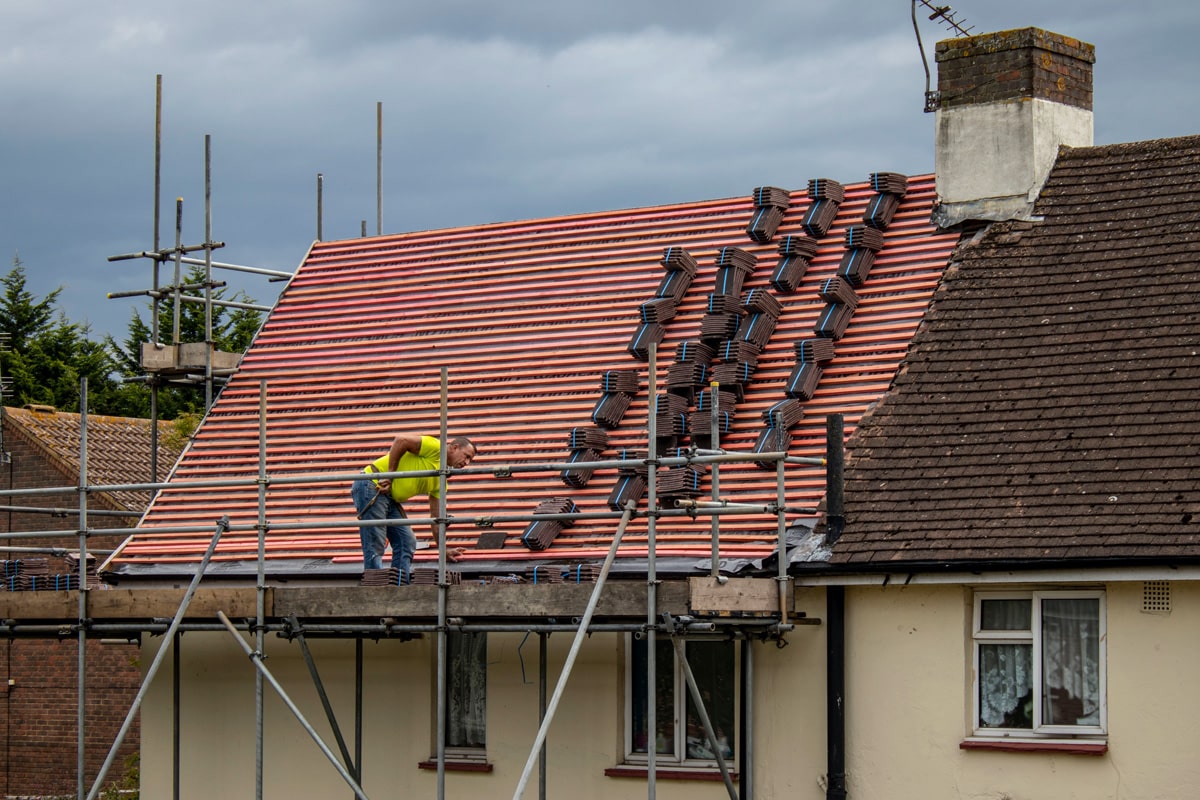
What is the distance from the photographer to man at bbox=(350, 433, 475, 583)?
52.8 ft

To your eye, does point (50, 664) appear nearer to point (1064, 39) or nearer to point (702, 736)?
point (702, 736)

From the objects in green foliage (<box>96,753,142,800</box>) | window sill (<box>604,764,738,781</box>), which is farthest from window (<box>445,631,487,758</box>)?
green foliage (<box>96,753,142,800</box>)

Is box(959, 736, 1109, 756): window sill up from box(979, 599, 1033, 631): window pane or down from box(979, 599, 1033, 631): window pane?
down

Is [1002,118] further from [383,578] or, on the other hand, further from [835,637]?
[383,578]

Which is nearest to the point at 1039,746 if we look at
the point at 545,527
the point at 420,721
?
the point at 545,527

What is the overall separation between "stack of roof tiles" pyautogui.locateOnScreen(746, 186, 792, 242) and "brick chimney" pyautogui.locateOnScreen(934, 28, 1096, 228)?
71.7 inches

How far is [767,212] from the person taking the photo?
19328 mm

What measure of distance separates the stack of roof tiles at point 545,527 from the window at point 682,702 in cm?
120

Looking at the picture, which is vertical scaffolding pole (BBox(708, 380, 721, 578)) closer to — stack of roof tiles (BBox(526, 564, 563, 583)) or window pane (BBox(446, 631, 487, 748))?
stack of roof tiles (BBox(526, 564, 563, 583))

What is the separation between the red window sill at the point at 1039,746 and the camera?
546 inches

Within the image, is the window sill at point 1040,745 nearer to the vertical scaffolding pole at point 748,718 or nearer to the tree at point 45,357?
the vertical scaffolding pole at point 748,718

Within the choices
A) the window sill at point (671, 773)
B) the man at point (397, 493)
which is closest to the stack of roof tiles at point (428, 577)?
the man at point (397, 493)

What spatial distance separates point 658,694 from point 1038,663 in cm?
348

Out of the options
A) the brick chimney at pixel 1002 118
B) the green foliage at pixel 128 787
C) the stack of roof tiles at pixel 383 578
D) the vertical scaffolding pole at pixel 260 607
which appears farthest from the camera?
the green foliage at pixel 128 787
